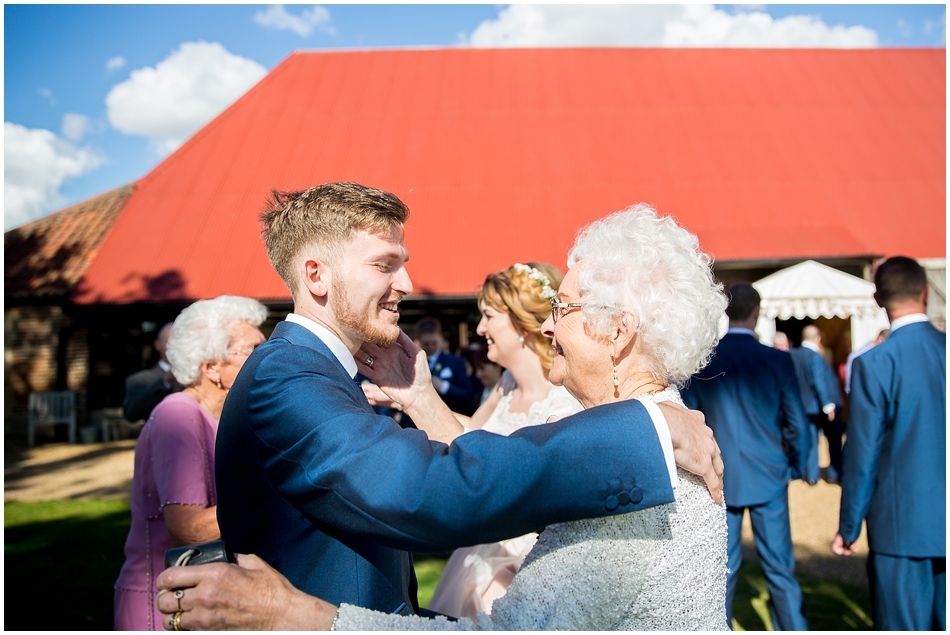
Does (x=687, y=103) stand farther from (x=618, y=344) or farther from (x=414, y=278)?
(x=618, y=344)

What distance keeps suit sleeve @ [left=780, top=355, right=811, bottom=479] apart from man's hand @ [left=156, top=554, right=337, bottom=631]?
4.39 metres

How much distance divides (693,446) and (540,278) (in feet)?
8.05

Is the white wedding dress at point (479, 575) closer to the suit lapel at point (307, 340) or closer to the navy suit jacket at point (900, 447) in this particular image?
the suit lapel at point (307, 340)

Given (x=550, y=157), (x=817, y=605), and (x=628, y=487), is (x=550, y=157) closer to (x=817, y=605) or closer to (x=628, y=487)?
(x=817, y=605)

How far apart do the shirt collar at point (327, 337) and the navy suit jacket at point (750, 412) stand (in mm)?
3394

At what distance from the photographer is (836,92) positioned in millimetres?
16609

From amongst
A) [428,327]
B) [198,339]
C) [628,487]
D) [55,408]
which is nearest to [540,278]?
[198,339]

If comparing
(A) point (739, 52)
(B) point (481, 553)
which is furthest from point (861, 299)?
(A) point (739, 52)

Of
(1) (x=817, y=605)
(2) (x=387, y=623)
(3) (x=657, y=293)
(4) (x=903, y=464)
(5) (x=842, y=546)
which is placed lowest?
(1) (x=817, y=605)

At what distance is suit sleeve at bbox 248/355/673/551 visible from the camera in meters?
1.13

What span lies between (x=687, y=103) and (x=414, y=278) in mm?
8999

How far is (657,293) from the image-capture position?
1.68 meters

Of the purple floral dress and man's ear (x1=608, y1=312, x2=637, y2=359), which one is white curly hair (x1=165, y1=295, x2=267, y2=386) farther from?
man's ear (x1=608, y1=312, x2=637, y2=359)

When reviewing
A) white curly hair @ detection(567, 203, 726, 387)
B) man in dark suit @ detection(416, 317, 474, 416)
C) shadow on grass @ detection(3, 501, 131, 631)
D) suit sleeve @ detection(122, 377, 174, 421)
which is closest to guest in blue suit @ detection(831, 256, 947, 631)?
white curly hair @ detection(567, 203, 726, 387)
